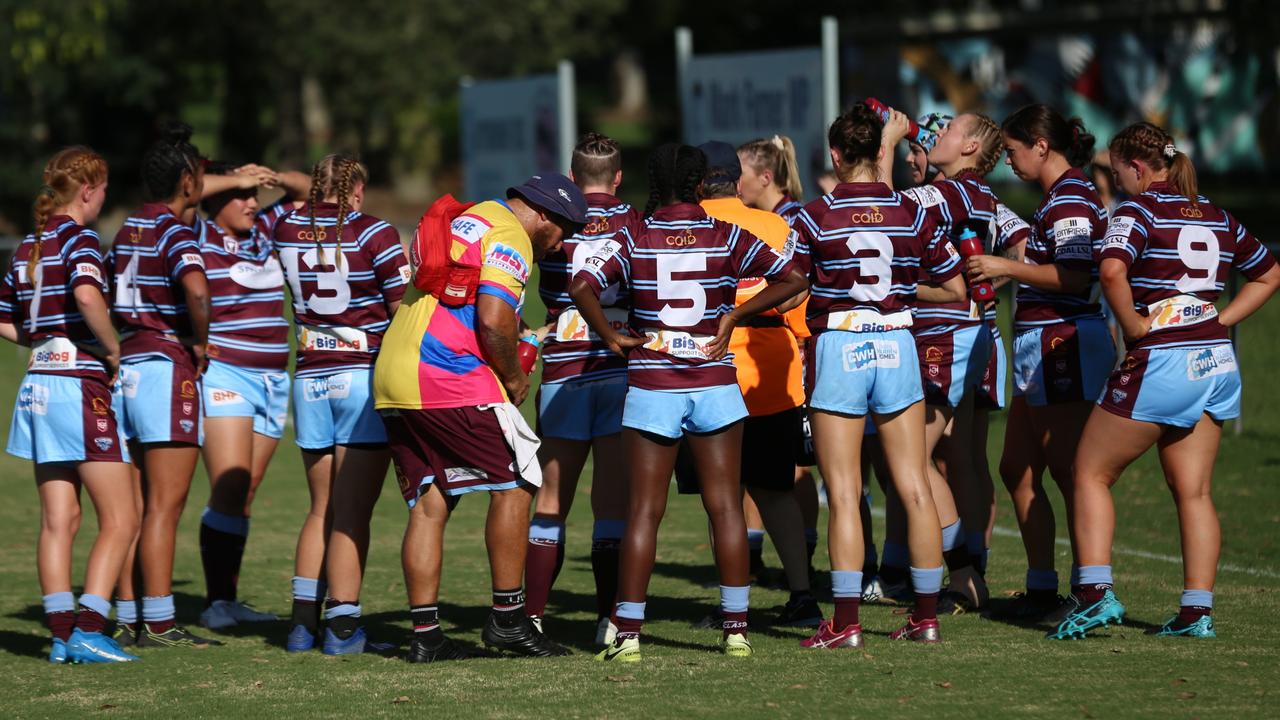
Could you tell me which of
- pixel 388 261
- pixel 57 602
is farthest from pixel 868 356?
pixel 57 602

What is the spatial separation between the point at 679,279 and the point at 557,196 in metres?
0.64

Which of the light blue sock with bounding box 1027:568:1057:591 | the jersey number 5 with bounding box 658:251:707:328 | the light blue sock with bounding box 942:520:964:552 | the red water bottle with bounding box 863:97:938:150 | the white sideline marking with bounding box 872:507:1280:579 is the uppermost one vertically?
the red water bottle with bounding box 863:97:938:150

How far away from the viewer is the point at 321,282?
7180 millimetres

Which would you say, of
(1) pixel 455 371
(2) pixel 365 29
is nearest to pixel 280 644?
(1) pixel 455 371

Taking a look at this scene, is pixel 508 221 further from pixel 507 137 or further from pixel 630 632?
pixel 507 137

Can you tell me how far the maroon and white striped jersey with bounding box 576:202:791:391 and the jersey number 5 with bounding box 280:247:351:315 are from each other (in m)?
1.21

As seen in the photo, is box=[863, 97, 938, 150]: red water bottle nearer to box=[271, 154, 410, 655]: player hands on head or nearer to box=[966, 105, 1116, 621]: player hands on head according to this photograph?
box=[966, 105, 1116, 621]: player hands on head

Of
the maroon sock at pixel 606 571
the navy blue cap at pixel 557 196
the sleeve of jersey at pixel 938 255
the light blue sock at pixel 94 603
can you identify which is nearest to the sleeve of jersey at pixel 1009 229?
the sleeve of jersey at pixel 938 255

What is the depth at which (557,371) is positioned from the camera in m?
7.20

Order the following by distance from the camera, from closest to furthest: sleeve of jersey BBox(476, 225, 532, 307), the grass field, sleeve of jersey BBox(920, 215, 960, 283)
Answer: the grass field
sleeve of jersey BBox(476, 225, 532, 307)
sleeve of jersey BBox(920, 215, 960, 283)

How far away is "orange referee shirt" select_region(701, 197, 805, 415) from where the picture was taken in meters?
7.32

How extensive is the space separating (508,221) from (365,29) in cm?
3328

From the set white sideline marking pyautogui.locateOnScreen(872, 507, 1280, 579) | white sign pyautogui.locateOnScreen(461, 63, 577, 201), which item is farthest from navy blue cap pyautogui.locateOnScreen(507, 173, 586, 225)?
white sign pyautogui.locateOnScreen(461, 63, 577, 201)

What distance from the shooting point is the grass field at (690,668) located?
5898 millimetres
